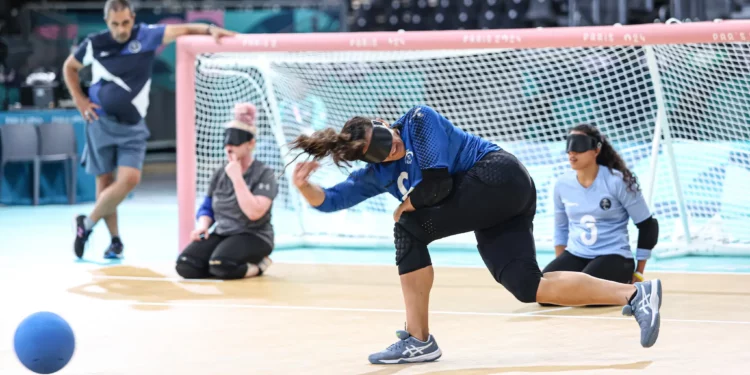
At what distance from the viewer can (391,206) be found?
32.4 feet

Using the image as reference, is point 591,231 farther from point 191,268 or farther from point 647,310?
point 191,268

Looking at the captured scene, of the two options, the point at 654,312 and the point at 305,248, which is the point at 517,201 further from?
the point at 305,248

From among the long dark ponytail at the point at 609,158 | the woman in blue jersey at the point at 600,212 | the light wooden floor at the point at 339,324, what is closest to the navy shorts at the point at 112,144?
the light wooden floor at the point at 339,324

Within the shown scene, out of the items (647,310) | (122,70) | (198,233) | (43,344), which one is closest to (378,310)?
(198,233)

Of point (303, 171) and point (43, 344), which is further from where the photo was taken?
point (303, 171)

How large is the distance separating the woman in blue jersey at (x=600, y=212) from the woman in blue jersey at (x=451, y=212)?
167 cm

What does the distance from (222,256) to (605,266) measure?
265cm

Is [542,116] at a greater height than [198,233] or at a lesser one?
greater

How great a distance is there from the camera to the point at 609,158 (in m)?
6.60

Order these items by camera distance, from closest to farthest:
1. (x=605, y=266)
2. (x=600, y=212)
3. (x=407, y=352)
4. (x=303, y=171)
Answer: (x=303, y=171), (x=407, y=352), (x=605, y=266), (x=600, y=212)

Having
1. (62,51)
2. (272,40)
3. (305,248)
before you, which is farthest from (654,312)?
(62,51)

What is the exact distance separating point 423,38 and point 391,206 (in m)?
2.61

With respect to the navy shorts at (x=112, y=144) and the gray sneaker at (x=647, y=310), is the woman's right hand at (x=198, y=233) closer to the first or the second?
the navy shorts at (x=112, y=144)

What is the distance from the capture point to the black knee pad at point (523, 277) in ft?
15.5
